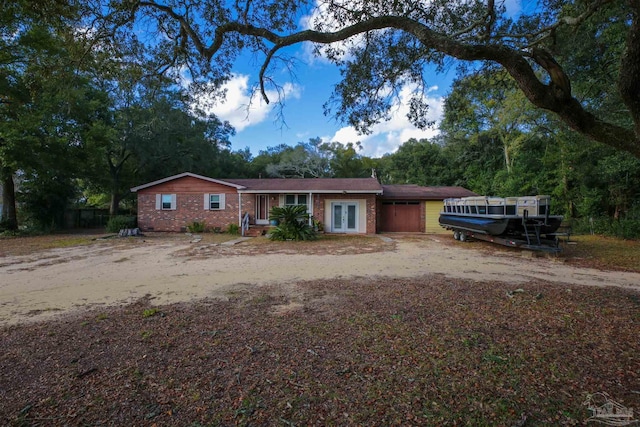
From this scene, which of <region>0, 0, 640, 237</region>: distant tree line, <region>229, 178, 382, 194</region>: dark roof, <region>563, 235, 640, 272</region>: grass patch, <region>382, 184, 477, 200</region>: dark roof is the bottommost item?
<region>563, 235, 640, 272</region>: grass patch

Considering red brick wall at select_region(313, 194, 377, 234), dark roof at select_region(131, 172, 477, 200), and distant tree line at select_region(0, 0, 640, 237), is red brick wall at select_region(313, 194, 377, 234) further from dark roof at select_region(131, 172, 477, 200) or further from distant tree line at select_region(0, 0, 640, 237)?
distant tree line at select_region(0, 0, 640, 237)

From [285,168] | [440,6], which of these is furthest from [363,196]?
[285,168]

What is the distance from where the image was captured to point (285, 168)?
36969mm

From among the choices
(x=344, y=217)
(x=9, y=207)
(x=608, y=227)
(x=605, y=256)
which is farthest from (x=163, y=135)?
(x=608, y=227)

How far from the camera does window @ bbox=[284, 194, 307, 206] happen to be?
17.6 m

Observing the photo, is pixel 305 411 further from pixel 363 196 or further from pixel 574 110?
pixel 363 196

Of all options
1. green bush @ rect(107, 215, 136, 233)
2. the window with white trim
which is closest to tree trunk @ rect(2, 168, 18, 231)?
green bush @ rect(107, 215, 136, 233)

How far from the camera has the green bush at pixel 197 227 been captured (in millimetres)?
17531

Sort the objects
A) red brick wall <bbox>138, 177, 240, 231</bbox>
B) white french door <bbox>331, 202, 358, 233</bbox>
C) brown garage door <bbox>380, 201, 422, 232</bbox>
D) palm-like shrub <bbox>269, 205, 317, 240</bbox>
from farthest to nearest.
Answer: brown garage door <bbox>380, 201, 422, 232</bbox>, red brick wall <bbox>138, 177, 240, 231</bbox>, white french door <bbox>331, 202, 358, 233</bbox>, palm-like shrub <bbox>269, 205, 317, 240</bbox>

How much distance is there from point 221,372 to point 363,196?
14827 mm

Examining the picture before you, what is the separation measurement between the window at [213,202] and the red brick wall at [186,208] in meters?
0.18

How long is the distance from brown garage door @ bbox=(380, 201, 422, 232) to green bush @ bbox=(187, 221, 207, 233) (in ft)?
34.7

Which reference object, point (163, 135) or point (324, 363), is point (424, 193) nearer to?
point (324, 363)

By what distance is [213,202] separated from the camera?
58.6 feet
